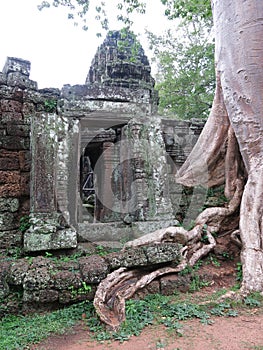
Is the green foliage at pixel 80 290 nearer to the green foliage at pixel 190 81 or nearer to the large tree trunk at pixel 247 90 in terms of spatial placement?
the large tree trunk at pixel 247 90

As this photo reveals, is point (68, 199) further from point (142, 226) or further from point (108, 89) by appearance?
point (108, 89)

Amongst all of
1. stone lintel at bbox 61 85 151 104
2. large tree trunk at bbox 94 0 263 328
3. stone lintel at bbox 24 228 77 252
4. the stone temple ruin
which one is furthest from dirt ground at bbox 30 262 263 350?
stone lintel at bbox 61 85 151 104

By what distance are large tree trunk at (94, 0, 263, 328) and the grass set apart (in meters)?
0.21

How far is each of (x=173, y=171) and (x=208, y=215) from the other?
119 cm

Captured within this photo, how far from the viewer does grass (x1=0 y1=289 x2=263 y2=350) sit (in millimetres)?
2195

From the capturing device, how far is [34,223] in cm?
320

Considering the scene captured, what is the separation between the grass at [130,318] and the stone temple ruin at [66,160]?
0.76 meters

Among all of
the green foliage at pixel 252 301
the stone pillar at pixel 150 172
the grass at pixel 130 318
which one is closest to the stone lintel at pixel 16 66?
the stone pillar at pixel 150 172

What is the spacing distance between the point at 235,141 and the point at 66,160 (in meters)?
2.25

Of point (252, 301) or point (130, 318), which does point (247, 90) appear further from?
point (130, 318)

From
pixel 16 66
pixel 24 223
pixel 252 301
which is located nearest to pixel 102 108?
pixel 16 66

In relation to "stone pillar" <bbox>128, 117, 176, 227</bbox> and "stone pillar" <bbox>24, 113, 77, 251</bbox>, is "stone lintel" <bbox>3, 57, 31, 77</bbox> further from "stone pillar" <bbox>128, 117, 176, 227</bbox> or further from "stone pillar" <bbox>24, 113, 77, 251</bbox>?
"stone pillar" <bbox>128, 117, 176, 227</bbox>

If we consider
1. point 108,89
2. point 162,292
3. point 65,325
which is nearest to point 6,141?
point 108,89

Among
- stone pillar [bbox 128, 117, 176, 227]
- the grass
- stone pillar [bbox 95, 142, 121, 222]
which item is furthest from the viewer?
stone pillar [bbox 95, 142, 121, 222]
